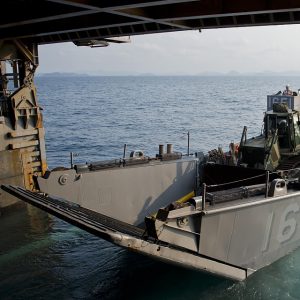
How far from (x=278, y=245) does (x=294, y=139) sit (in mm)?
2981

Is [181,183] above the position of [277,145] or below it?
A: below

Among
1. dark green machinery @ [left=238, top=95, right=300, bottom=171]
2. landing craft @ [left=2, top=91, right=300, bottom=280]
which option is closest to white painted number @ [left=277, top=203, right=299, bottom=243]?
landing craft @ [left=2, top=91, right=300, bottom=280]

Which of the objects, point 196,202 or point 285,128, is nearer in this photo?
point 196,202

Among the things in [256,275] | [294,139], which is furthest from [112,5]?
[256,275]

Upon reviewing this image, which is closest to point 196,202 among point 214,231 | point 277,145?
point 214,231

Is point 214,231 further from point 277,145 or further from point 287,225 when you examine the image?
point 277,145

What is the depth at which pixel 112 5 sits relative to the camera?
9562 millimetres

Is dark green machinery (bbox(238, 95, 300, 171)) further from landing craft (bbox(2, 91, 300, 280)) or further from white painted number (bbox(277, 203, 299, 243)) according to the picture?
white painted number (bbox(277, 203, 299, 243))

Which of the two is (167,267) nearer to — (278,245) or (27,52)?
(278,245)

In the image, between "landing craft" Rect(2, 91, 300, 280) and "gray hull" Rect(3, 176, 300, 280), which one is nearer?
"gray hull" Rect(3, 176, 300, 280)

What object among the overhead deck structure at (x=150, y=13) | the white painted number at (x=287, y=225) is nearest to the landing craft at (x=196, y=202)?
the white painted number at (x=287, y=225)

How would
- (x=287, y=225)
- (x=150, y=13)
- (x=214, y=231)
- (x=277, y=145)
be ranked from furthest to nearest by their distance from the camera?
(x=150, y=13)
(x=277, y=145)
(x=287, y=225)
(x=214, y=231)

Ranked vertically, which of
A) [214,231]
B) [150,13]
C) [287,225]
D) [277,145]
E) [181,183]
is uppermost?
[150,13]

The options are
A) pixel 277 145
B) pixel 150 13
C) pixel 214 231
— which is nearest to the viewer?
pixel 214 231
